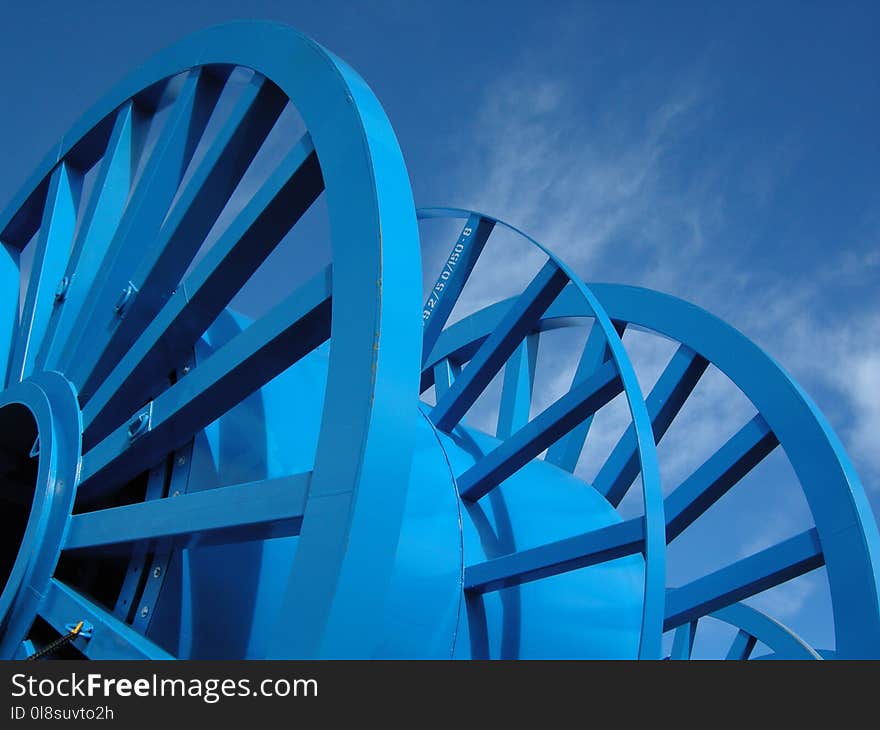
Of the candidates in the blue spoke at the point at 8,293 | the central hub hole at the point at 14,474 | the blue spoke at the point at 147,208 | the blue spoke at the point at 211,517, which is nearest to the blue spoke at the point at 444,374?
the blue spoke at the point at 8,293

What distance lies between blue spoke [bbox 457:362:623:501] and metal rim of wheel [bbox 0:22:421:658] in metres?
3.59

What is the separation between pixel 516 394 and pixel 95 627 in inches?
360

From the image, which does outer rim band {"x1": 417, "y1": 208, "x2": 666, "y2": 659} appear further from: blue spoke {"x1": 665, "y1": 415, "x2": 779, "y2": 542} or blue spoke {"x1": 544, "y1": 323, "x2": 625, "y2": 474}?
blue spoke {"x1": 544, "y1": 323, "x2": 625, "y2": 474}

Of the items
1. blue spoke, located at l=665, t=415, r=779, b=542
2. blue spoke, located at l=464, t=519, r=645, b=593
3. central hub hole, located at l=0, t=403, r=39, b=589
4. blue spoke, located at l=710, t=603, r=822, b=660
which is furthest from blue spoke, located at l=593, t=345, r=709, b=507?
central hub hole, located at l=0, t=403, r=39, b=589

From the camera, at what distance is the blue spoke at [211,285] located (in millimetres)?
5457

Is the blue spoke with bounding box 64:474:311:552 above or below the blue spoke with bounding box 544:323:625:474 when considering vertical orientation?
below

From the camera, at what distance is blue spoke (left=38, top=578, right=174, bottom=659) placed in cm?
464

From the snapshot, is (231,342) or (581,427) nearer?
(231,342)

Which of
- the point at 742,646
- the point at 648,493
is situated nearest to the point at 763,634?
the point at 742,646

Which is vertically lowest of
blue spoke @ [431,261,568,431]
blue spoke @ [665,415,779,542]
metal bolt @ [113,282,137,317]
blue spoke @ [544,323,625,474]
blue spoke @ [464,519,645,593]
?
blue spoke @ [464,519,645,593]

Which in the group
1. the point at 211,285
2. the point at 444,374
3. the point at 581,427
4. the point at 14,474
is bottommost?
the point at 211,285

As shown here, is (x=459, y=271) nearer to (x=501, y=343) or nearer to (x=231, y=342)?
(x=501, y=343)

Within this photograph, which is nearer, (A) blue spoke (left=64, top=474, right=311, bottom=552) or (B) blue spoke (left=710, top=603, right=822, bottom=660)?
(A) blue spoke (left=64, top=474, right=311, bottom=552)

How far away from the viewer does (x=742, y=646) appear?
19469 millimetres
